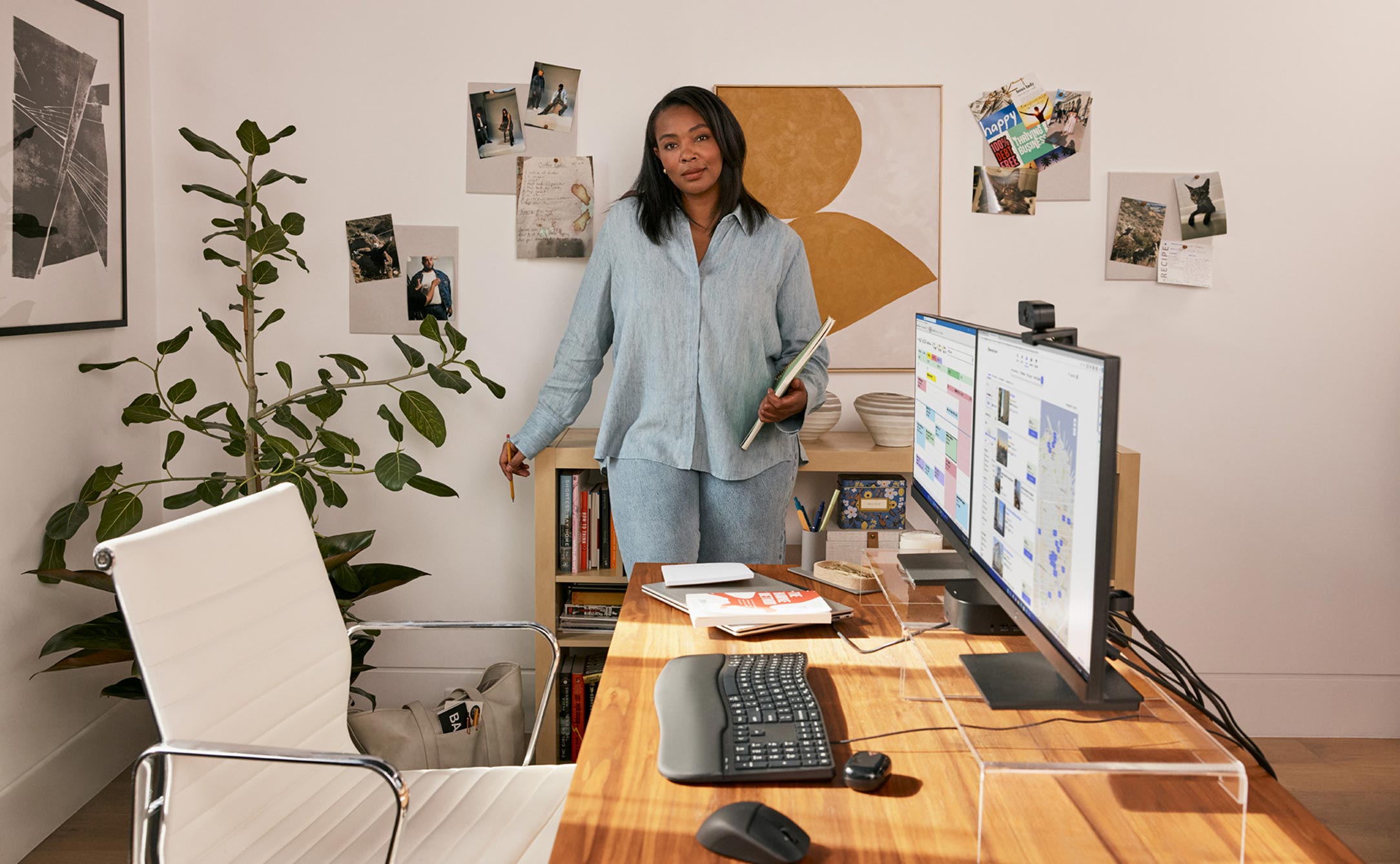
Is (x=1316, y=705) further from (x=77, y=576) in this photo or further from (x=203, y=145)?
(x=203, y=145)

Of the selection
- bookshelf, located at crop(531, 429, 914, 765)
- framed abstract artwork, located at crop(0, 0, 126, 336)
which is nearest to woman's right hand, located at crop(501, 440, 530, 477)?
bookshelf, located at crop(531, 429, 914, 765)

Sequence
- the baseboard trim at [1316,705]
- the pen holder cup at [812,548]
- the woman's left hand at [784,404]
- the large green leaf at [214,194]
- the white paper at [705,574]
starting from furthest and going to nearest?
the baseboard trim at [1316,705], the large green leaf at [214,194], the woman's left hand at [784,404], the pen holder cup at [812,548], the white paper at [705,574]

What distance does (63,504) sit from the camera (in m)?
2.64

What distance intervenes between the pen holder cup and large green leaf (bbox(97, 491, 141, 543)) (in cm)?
164

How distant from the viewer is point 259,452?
293 centimetres

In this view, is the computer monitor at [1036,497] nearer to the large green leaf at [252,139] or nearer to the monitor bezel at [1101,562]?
the monitor bezel at [1101,562]

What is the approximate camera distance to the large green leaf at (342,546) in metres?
2.72

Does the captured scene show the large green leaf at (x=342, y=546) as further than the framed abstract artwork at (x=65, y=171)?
Yes

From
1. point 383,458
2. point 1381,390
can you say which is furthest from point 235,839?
point 1381,390

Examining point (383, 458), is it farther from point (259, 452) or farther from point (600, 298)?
point (600, 298)

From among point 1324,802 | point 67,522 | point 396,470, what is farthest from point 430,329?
point 1324,802

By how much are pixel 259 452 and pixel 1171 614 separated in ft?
8.91

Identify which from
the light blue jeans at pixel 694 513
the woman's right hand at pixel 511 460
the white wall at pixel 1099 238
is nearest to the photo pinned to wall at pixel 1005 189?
the white wall at pixel 1099 238

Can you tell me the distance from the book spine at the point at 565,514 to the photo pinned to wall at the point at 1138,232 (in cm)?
172
